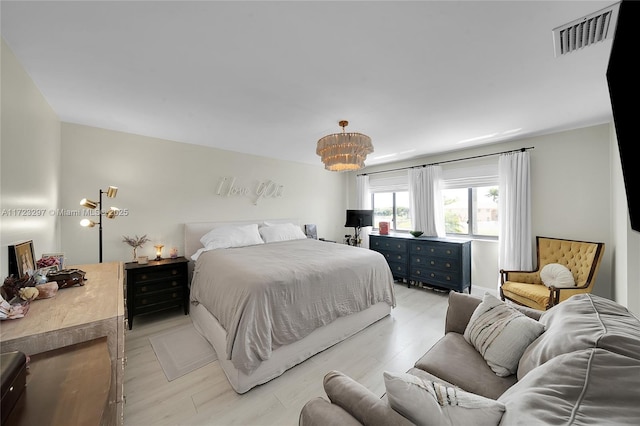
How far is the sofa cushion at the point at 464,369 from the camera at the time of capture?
1.20m

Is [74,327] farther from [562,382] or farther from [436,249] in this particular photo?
[436,249]

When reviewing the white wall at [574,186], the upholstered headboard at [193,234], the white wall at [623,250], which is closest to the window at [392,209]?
the white wall at [574,186]

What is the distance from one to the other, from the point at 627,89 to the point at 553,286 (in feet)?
7.89

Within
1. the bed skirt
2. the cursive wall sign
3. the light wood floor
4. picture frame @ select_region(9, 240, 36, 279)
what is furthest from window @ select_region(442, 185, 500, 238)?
picture frame @ select_region(9, 240, 36, 279)

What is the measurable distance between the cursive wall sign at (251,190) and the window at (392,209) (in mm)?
2273

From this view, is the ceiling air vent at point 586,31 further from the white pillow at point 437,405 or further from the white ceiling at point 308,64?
the white pillow at point 437,405

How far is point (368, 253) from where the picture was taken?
296 cm

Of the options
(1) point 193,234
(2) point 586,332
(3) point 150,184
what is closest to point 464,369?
(2) point 586,332

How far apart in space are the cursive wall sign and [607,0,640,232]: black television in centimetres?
400

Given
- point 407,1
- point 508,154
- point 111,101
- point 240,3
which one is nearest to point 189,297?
point 111,101

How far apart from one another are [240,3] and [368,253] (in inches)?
102

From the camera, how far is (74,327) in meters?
1.08

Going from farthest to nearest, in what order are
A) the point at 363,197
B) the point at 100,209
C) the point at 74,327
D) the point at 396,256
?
the point at 363,197 → the point at 396,256 → the point at 100,209 → the point at 74,327

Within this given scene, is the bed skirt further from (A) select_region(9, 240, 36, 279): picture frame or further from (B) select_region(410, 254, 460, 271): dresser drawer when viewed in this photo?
(B) select_region(410, 254, 460, 271): dresser drawer
